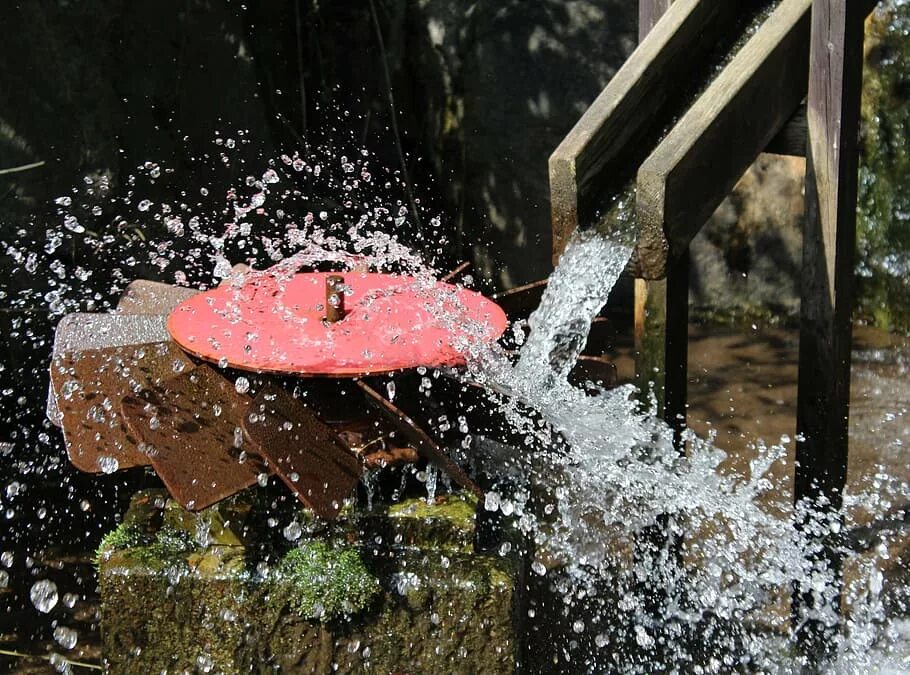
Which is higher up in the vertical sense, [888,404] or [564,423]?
[564,423]

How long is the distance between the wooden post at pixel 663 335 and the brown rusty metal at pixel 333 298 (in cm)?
86

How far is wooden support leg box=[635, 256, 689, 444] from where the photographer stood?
128 inches

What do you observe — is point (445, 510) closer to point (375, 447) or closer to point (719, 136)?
point (375, 447)

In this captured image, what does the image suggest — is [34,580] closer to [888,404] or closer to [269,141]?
[269,141]

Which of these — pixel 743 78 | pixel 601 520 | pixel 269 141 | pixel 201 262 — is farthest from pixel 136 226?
→ pixel 743 78

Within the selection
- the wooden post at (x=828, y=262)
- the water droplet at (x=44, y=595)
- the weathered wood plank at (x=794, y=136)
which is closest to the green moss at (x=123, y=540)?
the water droplet at (x=44, y=595)

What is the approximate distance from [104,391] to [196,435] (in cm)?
36

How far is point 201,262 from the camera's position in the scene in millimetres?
5996

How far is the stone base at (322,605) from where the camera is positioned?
2771 mm

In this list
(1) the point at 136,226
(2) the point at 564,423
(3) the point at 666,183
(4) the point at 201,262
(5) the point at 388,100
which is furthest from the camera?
(5) the point at 388,100

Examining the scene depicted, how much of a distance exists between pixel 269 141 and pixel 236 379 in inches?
150

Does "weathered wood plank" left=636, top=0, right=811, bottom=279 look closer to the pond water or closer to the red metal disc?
the pond water

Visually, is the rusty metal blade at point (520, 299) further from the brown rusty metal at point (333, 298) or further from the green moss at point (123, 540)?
the green moss at point (123, 540)

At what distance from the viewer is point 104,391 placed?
287cm
